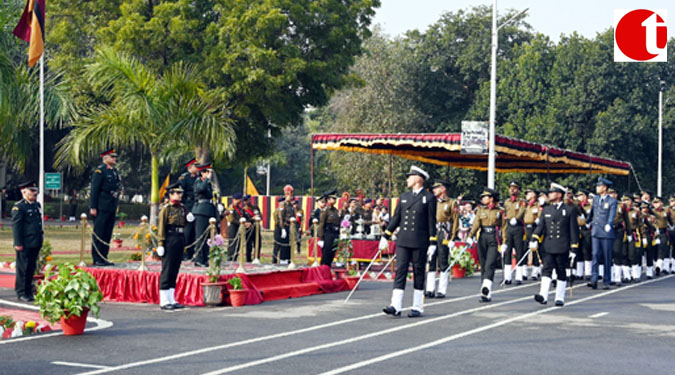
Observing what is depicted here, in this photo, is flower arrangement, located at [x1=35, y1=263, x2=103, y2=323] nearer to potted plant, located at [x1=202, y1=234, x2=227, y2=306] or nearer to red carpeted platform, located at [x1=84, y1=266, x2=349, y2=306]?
potted plant, located at [x1=202, y1=234, x2=227, y2=306]

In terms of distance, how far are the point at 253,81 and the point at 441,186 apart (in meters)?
17.8

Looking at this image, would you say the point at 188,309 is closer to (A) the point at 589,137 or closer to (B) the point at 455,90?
(A) the point at 589,137

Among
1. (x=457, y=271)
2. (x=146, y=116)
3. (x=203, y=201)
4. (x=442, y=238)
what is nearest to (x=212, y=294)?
(x=203, y=201)

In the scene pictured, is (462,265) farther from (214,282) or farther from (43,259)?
(43,259)

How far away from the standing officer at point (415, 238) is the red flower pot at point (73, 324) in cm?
454

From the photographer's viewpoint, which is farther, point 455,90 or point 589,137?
point 455,90

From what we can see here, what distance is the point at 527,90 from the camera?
179ft

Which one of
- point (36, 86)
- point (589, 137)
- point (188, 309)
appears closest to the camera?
point (188, 309)

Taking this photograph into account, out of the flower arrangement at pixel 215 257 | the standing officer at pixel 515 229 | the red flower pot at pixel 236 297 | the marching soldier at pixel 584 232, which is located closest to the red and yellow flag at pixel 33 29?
the flower arrangement at pixel 215 257

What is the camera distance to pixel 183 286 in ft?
49.1

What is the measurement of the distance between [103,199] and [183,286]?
267 cm

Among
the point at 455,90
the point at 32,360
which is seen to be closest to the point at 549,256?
the point at 32,360

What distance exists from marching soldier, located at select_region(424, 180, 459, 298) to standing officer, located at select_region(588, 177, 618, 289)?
403cm

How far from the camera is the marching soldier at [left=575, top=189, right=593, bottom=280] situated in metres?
20.9
